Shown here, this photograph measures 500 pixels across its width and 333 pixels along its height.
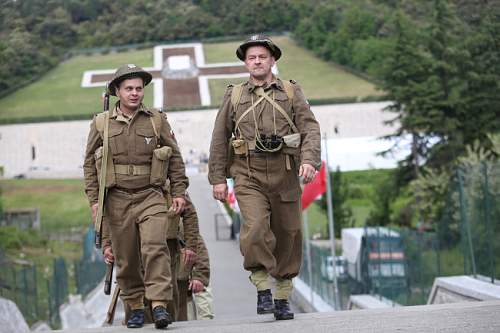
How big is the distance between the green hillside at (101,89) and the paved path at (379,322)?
133 feet

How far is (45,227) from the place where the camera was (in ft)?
121

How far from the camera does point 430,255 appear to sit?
14484 millimetres

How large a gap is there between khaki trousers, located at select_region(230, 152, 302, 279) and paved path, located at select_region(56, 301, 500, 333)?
0.34 meters

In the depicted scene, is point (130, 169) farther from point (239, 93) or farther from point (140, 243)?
point (239, 93)

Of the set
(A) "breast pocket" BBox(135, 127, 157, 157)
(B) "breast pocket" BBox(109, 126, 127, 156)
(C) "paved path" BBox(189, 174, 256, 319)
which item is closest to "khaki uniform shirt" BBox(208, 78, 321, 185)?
(A) "breast pocket" BBox(135, 127, 157, 157)

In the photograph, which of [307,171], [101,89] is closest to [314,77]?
[101,89]

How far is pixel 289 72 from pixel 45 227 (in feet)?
64.7

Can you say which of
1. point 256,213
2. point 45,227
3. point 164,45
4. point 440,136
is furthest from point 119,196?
point 164,45

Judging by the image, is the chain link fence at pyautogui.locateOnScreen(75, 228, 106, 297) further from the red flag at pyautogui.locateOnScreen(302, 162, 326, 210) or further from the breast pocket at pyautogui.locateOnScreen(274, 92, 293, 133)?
the breast pocket at pyautogui.locateOnScreen(274, 92, 293, 133)

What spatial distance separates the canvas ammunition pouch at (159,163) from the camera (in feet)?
20.0

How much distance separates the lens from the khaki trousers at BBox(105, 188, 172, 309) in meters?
5.99

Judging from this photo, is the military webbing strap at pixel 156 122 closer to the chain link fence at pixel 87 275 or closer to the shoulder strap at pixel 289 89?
the shoulder strap at pixel 289 89

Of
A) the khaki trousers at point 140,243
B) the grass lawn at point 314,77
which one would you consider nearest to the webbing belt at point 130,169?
the khaki trousers at point 140,243

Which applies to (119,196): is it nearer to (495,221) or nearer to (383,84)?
(495,221)
